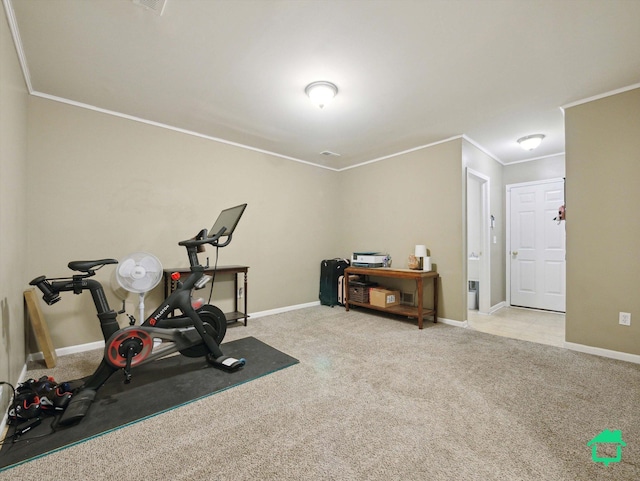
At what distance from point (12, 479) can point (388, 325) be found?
11.1ft

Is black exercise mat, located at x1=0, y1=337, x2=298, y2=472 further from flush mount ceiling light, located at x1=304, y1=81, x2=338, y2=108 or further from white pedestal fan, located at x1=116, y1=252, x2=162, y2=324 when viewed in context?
flush mount ceiling light, located at x1=304, y1=81, x2=338, y2=108

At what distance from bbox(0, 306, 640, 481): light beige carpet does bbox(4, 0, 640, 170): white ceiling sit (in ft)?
8.12

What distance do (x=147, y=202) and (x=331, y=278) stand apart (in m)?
2.87

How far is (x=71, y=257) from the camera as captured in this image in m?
2.81

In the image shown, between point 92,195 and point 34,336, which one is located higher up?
point 92,195

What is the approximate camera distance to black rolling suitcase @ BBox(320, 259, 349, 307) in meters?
4.82

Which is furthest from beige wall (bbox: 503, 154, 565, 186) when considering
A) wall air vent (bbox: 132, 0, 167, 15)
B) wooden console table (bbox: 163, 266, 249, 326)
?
wall air vent (bbox: 132, 0, 167, 15)

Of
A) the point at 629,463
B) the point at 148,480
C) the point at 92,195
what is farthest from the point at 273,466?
the point at 92,195

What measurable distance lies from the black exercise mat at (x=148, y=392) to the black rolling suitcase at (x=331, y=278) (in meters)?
2.00

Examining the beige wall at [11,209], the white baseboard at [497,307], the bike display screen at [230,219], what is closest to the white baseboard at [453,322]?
the white baseboard at [497,307]

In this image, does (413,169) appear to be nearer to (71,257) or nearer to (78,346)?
(71,257)

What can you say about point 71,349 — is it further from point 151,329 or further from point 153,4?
point 153,4

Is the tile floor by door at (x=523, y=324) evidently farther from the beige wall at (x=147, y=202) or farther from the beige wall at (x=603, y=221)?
the beige wall at (x=147, y=202)

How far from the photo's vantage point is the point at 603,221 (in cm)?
270
